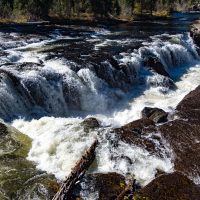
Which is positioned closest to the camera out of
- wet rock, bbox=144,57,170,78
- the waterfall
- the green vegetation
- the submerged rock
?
the submerged rock

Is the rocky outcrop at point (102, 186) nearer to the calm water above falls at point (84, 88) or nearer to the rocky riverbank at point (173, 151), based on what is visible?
the rocky riverbank at point (173, 151)

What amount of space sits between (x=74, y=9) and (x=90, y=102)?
42.2 meters

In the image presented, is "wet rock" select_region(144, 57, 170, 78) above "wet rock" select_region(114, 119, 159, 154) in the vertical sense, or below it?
below

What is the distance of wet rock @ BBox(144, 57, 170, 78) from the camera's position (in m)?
32.0

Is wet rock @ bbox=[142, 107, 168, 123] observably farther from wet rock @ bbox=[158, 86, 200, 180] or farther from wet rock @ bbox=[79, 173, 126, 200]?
wet rock @ bbox=[79, 173, 126, 200]

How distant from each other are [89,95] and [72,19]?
36.1 meters

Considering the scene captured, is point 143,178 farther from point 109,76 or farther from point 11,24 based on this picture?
point 11,24

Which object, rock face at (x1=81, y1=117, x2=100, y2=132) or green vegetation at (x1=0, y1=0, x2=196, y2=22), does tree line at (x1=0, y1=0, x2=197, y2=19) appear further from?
rock face at (x1=81, y1=117, x2=100, y2=132)

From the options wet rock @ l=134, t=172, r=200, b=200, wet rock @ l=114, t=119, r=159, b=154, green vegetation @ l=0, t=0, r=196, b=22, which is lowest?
green vegetation @ l=0, t=0, r=196, b=22

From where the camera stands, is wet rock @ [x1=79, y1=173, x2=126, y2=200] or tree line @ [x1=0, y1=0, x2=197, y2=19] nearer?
wet rock @ [x1=79, y1=173, x2=126, y2=200]

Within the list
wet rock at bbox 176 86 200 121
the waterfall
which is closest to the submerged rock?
the waterfall

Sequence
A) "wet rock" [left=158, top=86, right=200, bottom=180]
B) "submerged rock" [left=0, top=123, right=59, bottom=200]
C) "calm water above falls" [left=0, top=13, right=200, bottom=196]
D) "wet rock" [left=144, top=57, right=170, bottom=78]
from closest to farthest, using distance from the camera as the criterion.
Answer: "submerged rock" [left=0, top=123, right=59, bottom=200]
"wet rock" [left=158, top=86, right=200, bottom=180]
"calm water above falls" [left=0, top=13, right=200, bottom=196]
"wet rock" [left=144, top=57, right=170, bottom=78]

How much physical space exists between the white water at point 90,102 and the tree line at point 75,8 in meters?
19.4

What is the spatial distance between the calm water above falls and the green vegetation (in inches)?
553
